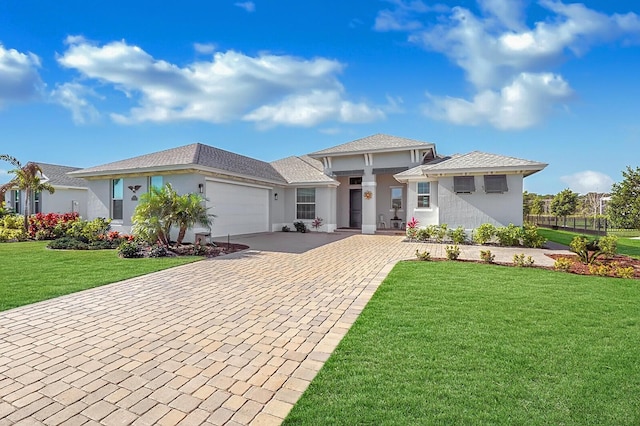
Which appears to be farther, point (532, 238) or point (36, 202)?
point (36, 202)

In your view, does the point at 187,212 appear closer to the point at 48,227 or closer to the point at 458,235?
the point at 48,227

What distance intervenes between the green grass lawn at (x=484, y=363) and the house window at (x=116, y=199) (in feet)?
49.1

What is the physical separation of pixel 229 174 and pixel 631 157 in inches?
1059

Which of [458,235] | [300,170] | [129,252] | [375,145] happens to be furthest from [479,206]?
[129,252]

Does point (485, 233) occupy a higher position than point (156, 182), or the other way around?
point (156, 182)

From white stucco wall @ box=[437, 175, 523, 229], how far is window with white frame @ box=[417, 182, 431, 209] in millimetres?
1120

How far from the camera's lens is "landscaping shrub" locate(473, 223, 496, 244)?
529 inches

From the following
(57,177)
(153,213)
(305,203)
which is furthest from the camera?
(57,177)

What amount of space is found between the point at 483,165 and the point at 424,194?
130 inches

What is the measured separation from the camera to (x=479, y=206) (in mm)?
14227

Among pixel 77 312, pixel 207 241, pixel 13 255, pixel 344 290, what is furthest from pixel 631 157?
pixel 13 255

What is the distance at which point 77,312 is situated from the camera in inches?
194

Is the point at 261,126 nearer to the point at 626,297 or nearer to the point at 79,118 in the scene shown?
the point at 79,118

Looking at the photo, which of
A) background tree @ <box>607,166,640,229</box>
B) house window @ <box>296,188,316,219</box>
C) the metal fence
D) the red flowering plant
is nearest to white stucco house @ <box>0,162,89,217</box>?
house window @ <box>296,188,316,219</box>
